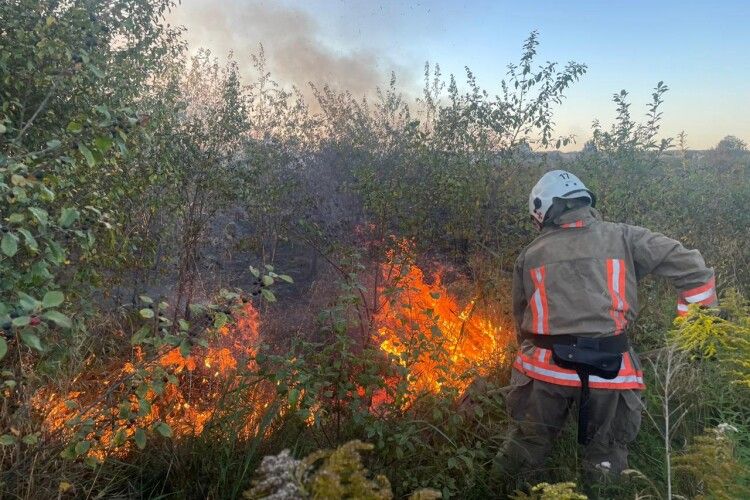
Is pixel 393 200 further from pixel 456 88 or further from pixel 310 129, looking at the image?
pixel 310 129

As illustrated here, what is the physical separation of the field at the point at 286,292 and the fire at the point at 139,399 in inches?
1.1

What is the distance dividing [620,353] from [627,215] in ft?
13.1

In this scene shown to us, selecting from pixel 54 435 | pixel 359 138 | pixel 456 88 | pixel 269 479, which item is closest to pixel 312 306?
pixel 359 138

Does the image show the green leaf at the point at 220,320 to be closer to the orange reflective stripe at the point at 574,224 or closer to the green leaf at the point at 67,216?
the green leaf at the point at 67,216

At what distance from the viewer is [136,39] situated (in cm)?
574

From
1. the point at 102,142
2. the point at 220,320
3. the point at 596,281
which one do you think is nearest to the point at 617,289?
the point at 596,281

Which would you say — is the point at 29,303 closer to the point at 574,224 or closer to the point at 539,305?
the point at 539,305

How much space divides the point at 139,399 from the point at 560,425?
2672 mm

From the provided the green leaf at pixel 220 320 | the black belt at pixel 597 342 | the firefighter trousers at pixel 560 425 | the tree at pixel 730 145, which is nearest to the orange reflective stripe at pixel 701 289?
the black belt at pixel 597 342

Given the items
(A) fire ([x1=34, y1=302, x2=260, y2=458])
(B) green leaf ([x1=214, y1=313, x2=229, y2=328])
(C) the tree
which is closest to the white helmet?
(A) fire ([x1=34, y1=302, x2=260, y2=458])

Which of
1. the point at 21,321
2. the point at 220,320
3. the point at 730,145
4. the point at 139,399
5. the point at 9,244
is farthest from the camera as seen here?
the point at 730,145

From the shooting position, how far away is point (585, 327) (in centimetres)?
340

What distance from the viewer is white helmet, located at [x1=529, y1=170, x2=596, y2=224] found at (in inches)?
145

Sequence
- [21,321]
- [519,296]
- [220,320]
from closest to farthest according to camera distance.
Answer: [21,321] → [220,320] → [519,296]
